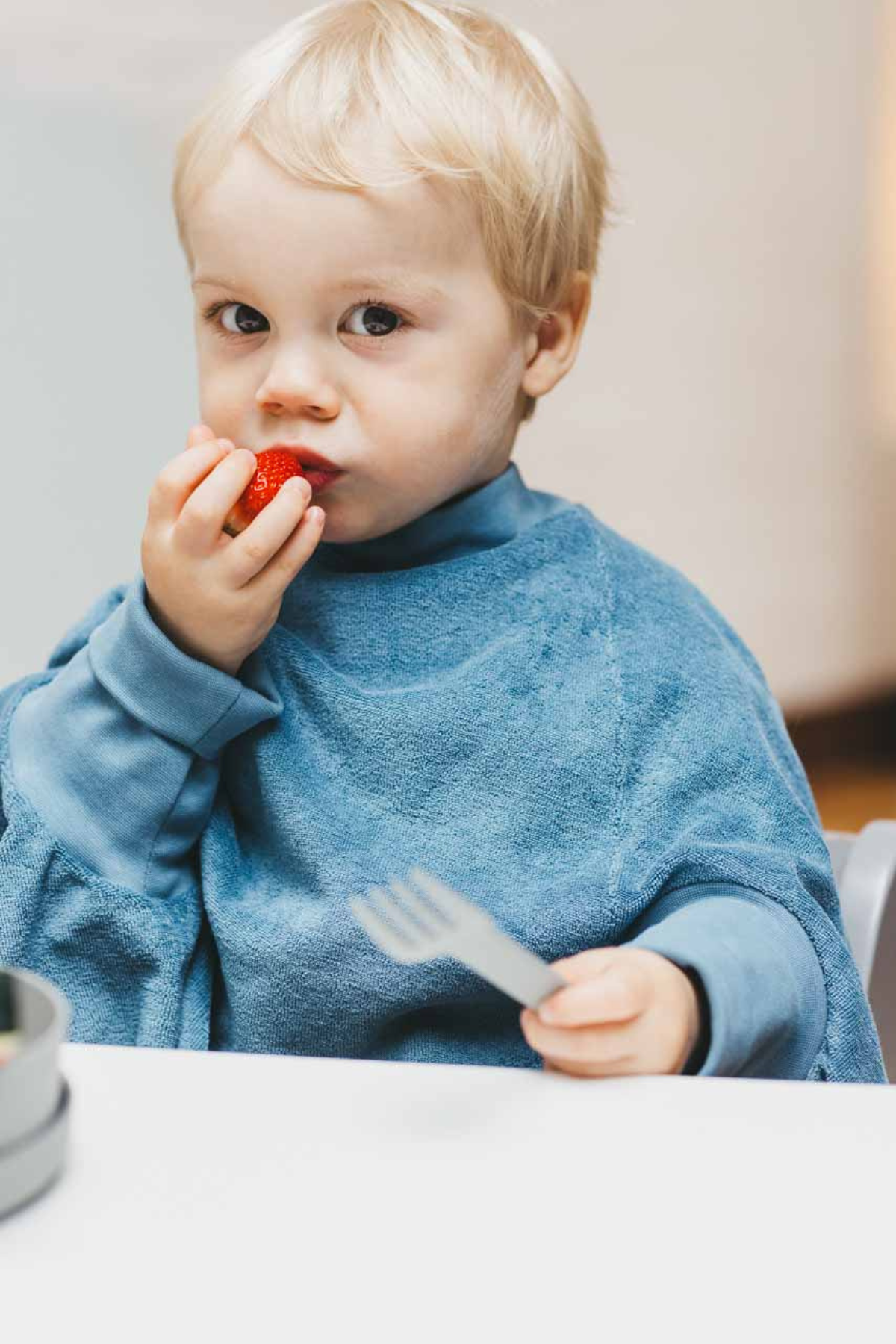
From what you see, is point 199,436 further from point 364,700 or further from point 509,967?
point 509,967

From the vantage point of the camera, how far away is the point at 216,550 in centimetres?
90

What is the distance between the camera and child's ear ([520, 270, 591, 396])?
1073 mm

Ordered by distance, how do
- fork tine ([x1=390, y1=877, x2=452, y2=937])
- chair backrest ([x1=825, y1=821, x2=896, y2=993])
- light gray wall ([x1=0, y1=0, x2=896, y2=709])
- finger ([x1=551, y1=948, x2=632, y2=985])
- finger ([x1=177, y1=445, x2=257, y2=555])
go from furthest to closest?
light gray wall ([x1=0, y1=0, x2=896, y2=709])
chair backrest ([x1=825, y1=821, x2=896, y2=993])
finger ([x1=177, y1=445, x2=257, y2=555])
finger ([x1=551, y1=948, x2=632, y2=985])
fork tine ([x1=390, y1=877, x2=452, y2=937])

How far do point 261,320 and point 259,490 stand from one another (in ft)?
0.46

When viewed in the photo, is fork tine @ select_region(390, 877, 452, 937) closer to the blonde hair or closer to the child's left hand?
the child's left hand

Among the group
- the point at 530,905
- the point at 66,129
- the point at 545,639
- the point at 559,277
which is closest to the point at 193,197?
the point at 559,277

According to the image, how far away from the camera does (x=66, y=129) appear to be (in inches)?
59.5

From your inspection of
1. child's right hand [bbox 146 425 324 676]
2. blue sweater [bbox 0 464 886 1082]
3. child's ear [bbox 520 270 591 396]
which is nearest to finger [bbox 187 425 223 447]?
child's right hand [bbox 146 425 324 676]

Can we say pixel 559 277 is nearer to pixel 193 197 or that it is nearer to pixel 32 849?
pixel 193 197

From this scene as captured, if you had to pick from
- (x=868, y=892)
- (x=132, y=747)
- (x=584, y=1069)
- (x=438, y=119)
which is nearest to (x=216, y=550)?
(x=132, y=747)

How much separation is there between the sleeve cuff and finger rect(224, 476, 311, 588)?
65mm

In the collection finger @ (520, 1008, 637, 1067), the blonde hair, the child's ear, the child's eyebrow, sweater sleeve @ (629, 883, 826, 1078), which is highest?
the blonde hair

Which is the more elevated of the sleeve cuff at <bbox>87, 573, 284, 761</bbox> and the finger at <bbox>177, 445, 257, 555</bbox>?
the finger at <bbox>177, 445, 257, 555</bbox>

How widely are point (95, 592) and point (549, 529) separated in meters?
0.70
